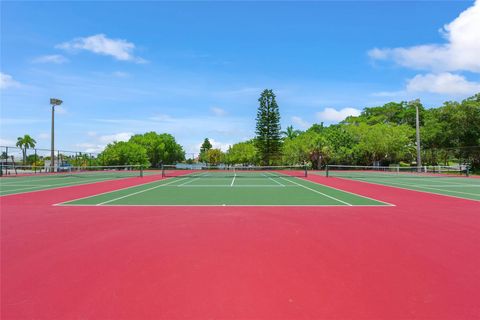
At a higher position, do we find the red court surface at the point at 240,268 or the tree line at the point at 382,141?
the tree line at the point at 382,141

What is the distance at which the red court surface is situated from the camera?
10.7 feet

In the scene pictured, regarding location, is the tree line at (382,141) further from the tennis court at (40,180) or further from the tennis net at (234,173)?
Result: the tennis court at (40,180)

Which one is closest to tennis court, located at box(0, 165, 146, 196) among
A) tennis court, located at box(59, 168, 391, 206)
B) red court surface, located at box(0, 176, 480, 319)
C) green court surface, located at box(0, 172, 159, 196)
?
green court surface, located at box(0, 172, 159, 196)

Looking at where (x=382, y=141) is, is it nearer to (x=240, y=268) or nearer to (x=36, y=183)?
(x=36, y=183)

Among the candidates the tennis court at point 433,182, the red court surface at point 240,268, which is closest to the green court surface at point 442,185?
the tennis court at point 433,182

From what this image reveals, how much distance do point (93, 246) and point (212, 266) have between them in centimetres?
242

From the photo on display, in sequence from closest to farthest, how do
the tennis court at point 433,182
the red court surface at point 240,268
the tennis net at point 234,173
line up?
1. the red court surface at point 240,268
2. the tennis court at point 433,182
3. the tennis net at point 234,173

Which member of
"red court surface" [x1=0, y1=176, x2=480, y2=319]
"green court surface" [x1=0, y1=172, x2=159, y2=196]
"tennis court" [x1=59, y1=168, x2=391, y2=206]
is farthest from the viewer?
"green court surface" [x1=0, y1=172, x2=159, y2=196]

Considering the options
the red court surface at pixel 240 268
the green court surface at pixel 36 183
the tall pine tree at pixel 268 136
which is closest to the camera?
the red court surface at pixel 240 268

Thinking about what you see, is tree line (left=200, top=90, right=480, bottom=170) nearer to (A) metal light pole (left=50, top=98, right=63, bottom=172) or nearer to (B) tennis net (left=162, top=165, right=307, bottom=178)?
(B) tennis net (left=162, top=165, right=307, bottom=178)

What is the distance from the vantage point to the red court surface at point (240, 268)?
10.7 feet

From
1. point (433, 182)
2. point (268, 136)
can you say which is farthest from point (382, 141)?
point (433, 182)

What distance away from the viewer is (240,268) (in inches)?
Answer: 171

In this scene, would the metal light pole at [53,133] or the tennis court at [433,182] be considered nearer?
the tennis court at [433,182]
